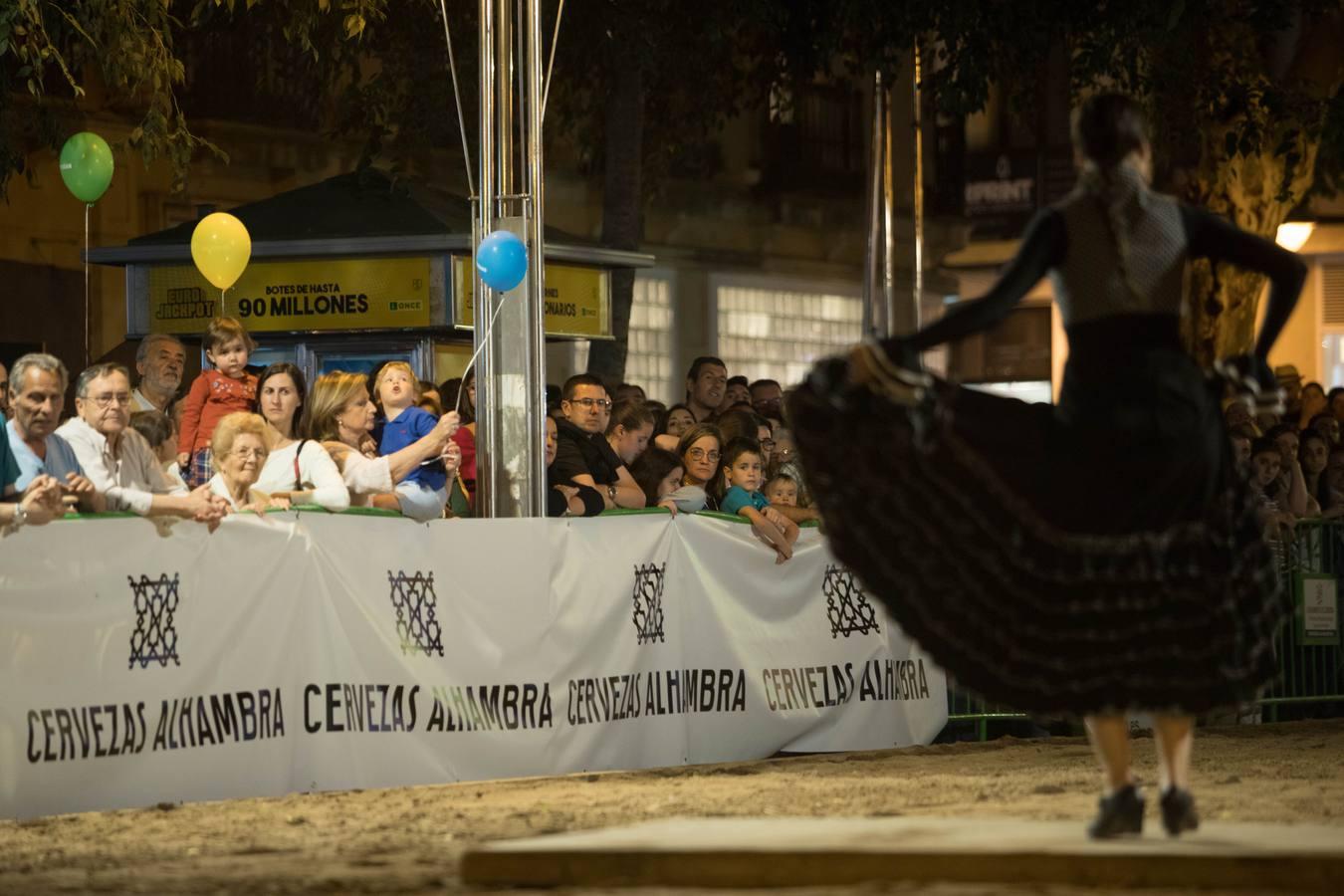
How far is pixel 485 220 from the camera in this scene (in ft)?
45.0

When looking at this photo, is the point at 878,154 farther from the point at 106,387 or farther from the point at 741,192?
the point at 741,192

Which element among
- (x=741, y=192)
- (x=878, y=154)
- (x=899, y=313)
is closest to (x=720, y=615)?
(x=878, y=154)

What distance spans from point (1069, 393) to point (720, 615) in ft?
18.5

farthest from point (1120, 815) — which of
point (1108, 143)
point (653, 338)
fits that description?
point (653, 338)

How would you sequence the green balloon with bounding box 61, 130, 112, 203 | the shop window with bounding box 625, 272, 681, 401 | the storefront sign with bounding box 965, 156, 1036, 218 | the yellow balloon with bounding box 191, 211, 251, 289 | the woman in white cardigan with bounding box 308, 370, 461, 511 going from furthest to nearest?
1. the storefront sign with bounding box 965, 156, 1036, 218
2. the shop window with bounding box 625, 272, 681, 401
3. the green balloon with bounding box 61, 130, 112, 203
4. the yellow balloon with bounding box 191, 211, 251, 289
5. the woman in white cardigan with bounding box 308, 370, 461, 511

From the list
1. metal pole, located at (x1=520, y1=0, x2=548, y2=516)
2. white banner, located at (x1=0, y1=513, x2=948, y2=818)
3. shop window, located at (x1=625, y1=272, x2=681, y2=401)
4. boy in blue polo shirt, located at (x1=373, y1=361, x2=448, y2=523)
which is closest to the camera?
white banner, located at (x1=0, y1=513, x2=948, y2=818)

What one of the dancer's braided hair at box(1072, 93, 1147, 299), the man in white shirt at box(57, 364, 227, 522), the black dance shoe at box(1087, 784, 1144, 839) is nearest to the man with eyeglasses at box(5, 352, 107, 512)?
the man in white shirt at box(57, 364, 227, 522)

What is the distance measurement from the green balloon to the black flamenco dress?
10063mm

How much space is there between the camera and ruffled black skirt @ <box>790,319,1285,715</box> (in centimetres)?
790

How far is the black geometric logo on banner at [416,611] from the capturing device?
38.7 feet

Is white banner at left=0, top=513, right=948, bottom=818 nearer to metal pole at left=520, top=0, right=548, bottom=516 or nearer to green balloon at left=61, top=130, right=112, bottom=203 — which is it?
metal pole at left=520, top=0, right=548, bottom=516

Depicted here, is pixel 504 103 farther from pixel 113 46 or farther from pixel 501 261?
pixel 113 46

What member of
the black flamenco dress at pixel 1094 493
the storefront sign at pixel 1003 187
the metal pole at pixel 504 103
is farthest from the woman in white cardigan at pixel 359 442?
the storefront sign at pixel 1003 187

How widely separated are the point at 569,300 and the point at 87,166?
3.72m
